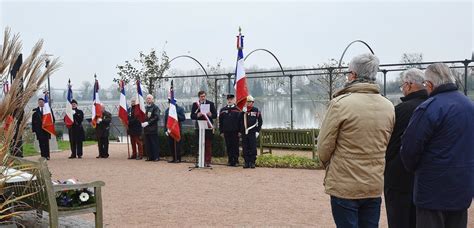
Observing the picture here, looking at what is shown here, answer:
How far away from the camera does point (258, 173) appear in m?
10.7

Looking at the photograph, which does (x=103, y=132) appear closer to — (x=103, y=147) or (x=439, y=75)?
(x=103, y=147)

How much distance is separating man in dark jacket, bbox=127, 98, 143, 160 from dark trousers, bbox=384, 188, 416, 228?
10.4 meters

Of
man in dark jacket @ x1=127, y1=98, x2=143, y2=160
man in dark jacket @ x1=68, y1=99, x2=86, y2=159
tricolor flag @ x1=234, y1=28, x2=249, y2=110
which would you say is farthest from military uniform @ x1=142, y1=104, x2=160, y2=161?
tricolor flag @ x1=234, y1=28, x2=249, y2=110

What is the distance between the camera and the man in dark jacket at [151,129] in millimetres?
13352

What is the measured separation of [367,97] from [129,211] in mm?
4807

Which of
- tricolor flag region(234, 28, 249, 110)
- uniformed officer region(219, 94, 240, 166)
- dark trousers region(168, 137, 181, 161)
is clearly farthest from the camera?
dark trousers region(168, 137, 181, 161)

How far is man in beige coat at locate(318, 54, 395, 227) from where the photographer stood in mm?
3363

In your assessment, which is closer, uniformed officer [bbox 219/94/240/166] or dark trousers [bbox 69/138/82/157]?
uniformed officer [bbox 219/94/240/166]

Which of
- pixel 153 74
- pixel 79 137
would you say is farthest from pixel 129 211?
pixel 153 74

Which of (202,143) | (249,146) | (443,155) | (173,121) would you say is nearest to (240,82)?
(249,146)

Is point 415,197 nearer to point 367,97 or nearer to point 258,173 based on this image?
point 367,97

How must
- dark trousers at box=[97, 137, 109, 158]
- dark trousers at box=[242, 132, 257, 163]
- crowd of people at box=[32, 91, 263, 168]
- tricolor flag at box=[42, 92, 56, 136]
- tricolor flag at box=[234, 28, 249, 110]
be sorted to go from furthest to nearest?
dark trousers at box=[97, 137, 109, 158]
tricolor flag at box=[42, 92, 56, 136]
crowd of people at box=[32, 91, 263, 168]
dark trousers at box=[242, 132, 257, 163]
tricolor flag at box=[234, 28, 249, 110]

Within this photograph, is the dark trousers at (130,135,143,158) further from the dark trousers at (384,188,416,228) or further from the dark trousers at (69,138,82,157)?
the dark trousers at (384,188,416,228)

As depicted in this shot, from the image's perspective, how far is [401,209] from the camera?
407 centimetres
